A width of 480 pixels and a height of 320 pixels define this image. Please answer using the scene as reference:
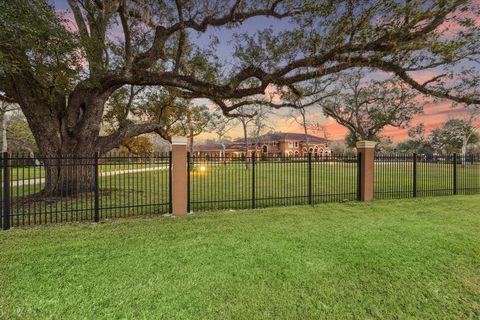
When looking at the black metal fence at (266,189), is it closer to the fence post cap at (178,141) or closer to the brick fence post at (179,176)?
the brick fence post at (179,176)

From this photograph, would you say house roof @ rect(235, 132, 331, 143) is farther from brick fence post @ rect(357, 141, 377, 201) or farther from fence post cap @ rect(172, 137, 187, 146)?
fence post cap @ rect(172, 137, 187, 146)

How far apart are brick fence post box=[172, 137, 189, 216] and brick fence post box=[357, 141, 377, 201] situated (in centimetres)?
687

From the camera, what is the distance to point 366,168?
988cm

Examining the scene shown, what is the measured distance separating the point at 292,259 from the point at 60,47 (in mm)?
8334

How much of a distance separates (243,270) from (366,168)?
25.3 feet

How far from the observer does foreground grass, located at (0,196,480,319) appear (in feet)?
10.5

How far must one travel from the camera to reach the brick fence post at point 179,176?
7570 mm

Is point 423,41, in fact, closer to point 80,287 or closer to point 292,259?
point 292,259

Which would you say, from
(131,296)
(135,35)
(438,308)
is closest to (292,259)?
(438,308)

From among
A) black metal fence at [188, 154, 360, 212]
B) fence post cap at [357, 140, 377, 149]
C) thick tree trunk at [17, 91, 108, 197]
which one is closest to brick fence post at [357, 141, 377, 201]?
fence post cap at [357, 140, 377, 149]

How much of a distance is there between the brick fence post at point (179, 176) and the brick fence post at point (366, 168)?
687 centimetres

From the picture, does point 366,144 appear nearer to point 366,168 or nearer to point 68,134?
point 366,168

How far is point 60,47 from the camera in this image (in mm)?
7180

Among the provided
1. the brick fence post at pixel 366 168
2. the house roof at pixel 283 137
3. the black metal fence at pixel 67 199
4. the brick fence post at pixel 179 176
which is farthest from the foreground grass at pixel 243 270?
the house roof at pixel 283 137
